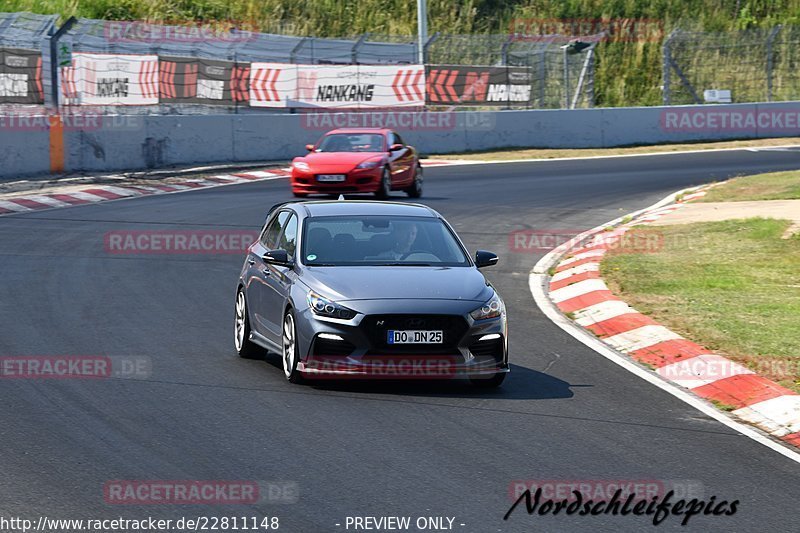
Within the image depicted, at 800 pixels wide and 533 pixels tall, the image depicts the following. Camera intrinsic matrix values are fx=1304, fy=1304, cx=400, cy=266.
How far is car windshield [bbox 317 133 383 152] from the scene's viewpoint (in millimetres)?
25922

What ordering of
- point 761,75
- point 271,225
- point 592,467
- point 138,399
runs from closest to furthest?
point 592,467, point 138,399, point 271,225, point 761,75

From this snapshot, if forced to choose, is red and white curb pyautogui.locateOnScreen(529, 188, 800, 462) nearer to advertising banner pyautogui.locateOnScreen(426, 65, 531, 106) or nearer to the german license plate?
the german license plate

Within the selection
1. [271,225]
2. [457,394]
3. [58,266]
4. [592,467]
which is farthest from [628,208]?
[592,467]

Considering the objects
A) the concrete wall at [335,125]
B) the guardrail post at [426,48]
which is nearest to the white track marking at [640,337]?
the concrete wall at [335,125]

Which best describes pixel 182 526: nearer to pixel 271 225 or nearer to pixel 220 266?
pixel 271 225

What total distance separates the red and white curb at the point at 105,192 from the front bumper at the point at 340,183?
393cm

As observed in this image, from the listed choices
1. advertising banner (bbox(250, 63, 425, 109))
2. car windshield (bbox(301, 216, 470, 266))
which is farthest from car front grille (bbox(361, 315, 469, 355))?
advertising banner (bbox(250, 63, 425, 109))

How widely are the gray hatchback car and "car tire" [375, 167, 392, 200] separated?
13.4 m

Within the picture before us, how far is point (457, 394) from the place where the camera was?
32.4ft

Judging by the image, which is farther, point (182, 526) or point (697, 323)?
point (697, 323)

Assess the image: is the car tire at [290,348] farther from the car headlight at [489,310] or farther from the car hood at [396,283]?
the car headlight at [489,310]

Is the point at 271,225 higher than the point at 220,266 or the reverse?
higher

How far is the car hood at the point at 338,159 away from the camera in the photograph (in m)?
24.8

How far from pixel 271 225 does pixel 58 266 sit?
606 cm
